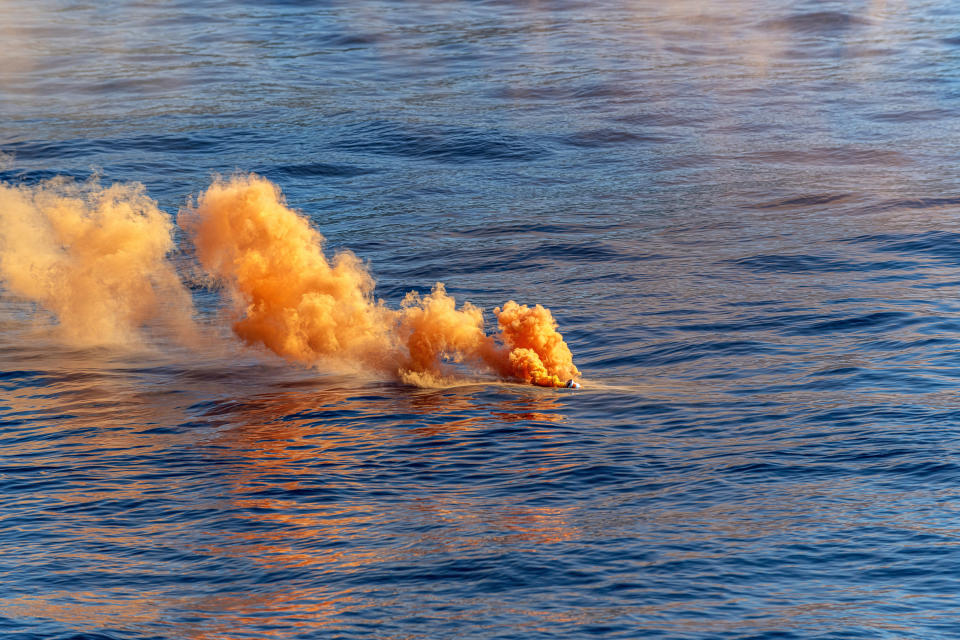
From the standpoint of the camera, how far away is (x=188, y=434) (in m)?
21.3

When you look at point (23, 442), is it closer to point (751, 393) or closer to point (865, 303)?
point (751, 393)

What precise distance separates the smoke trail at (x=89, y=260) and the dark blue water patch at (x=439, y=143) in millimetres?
14880

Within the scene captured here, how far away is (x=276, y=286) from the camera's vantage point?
875 inches

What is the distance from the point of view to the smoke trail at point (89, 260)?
2402 centimetres

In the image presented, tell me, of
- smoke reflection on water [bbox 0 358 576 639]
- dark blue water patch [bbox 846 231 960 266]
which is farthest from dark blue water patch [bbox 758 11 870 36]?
smoke reflection on water [bbox 0 358 576 639]

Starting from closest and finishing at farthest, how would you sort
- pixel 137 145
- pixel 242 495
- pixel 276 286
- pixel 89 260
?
1. pixel 242 495
2. pixel 276 286
3. pixel 89 260
4. pixel 137 145

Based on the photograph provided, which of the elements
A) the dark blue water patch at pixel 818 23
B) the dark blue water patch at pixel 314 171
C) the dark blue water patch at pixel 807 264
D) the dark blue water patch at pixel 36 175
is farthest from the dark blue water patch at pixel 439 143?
the dark blue water patch at pixel 818 23

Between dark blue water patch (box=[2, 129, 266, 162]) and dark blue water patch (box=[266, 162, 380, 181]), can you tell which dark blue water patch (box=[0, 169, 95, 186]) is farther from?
dark blue water patch (box=[266, 162, 380, 181])

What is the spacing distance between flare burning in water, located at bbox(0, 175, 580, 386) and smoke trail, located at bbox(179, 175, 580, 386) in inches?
0.9

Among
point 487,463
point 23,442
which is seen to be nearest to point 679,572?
point 487,463

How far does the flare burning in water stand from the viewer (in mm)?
22016

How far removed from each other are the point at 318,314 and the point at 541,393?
13.6 ft

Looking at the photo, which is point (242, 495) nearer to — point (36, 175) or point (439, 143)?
point (36, 175)

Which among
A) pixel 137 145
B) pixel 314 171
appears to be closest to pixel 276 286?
pixel 314 171
